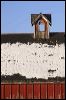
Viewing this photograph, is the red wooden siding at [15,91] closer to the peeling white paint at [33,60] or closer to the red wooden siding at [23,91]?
the red wooden siding at [23,91]

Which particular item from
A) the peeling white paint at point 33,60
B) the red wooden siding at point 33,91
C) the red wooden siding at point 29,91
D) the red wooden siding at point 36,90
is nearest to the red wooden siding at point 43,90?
the red wooden siding at point 33,91

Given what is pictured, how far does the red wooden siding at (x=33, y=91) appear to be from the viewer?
2092cm

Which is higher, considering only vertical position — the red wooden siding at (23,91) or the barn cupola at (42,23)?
the barn cupola at (42,23)

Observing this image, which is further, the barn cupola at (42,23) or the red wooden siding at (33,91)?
the barn cupola at (42,23)

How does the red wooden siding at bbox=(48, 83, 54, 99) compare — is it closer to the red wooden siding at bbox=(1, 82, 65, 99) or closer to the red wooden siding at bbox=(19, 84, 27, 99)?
the red wooden siding at bbox=(1, 82, 65, 99)

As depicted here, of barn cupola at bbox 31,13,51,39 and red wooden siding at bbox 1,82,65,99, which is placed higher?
barn cupola at bbox 31,13,51,39

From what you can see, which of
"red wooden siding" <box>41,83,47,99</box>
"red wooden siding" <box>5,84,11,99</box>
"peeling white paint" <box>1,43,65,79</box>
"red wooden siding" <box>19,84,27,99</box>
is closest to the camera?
"red wooden siding" <box>41,83,47,99</box>

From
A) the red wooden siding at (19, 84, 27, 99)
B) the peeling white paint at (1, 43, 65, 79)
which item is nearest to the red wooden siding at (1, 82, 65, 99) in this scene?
the red wooden siding at (19, 84, 27, 99)

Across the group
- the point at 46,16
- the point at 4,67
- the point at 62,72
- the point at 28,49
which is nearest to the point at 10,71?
the point at 4,67

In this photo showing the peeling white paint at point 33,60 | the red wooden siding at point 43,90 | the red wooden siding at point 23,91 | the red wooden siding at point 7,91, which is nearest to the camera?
the red wooden siding at point 43,90

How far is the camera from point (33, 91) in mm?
21156

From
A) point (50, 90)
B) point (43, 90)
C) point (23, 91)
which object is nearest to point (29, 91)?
point (23, 91)

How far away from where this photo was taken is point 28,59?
3275 cm

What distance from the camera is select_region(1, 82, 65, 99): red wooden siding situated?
2092cm
